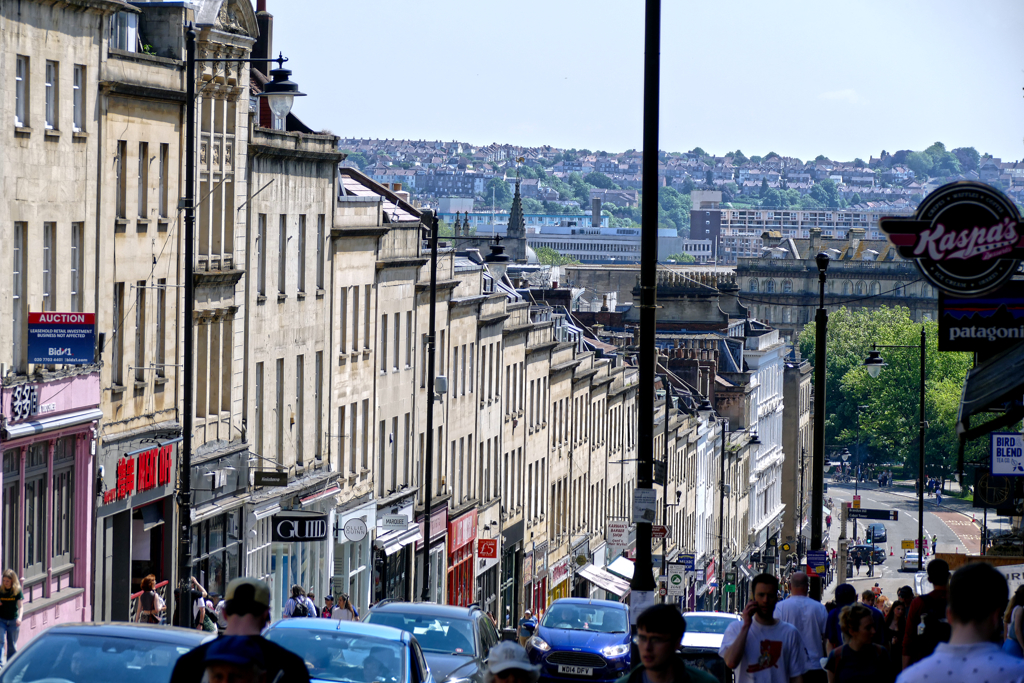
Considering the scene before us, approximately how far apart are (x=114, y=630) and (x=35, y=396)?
13.9 m

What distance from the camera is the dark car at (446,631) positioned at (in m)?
20.9

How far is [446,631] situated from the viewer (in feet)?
71.3

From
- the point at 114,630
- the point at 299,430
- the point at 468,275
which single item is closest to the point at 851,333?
the point at 468,275

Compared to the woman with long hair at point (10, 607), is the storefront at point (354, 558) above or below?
below

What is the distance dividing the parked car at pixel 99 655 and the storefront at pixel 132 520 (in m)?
16.2

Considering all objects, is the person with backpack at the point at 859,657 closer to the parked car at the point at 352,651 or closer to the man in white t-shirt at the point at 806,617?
the man in white t-shirt at the point at 806,617

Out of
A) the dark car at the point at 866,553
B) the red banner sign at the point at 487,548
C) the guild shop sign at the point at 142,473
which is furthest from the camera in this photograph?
the dark car at the point at 866,553

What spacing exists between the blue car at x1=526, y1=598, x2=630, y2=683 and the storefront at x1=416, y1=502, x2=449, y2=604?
21020mm

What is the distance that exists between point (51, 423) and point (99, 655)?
14.5m

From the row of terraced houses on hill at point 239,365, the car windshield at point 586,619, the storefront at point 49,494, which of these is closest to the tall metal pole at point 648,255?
the row of terraced houses on hill at point 239,365

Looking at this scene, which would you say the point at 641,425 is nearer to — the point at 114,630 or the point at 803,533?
the point at 114,630

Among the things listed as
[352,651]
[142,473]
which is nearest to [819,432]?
[142,473]

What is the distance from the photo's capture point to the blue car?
26.3 metres

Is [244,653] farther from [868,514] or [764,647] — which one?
[868,514]
